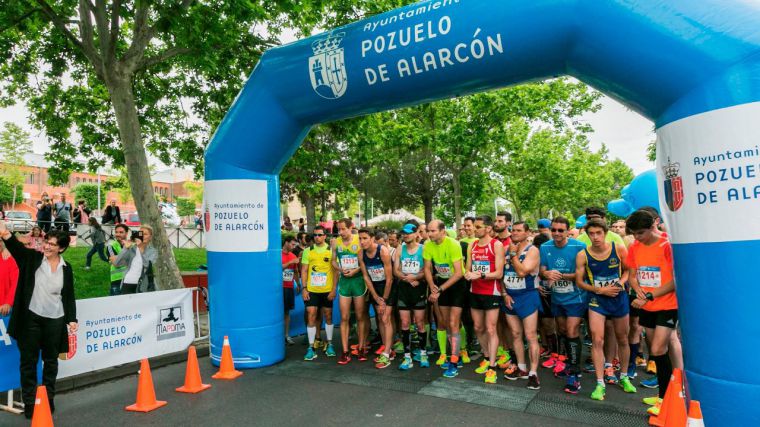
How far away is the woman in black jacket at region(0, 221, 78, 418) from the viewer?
199 inches

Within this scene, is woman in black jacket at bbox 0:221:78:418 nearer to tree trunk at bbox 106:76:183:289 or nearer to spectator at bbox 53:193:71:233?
tree trunk at bbox 106:76:183:289

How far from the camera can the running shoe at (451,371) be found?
6.30 metres

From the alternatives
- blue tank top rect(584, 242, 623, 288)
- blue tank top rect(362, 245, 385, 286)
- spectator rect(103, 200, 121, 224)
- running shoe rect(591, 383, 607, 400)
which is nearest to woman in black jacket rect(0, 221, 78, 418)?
blue tank top rect(362, 245, 385, 286)

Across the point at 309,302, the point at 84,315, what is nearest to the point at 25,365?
the point at 84,315

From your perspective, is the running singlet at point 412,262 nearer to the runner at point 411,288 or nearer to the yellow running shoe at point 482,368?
the runner at point 411,288

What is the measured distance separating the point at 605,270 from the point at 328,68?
3.92 m

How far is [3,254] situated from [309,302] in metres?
3.88

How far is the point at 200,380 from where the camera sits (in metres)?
6.12

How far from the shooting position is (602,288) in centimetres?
547

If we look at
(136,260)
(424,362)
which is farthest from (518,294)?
(136,260)

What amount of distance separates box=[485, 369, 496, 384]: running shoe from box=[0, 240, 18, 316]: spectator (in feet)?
17.3

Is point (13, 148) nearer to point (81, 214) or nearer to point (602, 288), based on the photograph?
point (81, 214)

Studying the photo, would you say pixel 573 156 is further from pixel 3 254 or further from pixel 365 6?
pixel 3 254

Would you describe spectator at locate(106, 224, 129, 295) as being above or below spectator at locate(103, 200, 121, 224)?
below
